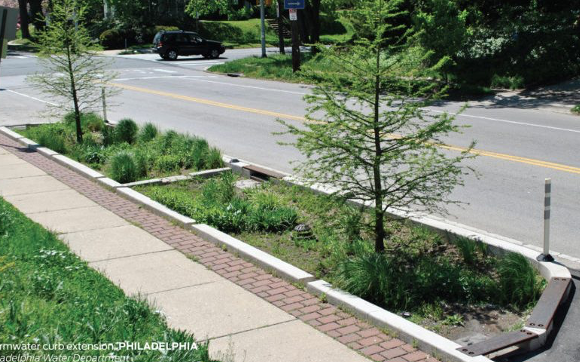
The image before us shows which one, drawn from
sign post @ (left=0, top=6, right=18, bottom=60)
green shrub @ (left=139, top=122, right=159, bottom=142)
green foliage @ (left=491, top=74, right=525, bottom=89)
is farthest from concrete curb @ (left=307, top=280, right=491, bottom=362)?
green foliage @ (left=491, top=74, right=525, bottom=89)

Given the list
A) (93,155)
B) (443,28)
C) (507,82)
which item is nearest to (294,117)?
(93,155)

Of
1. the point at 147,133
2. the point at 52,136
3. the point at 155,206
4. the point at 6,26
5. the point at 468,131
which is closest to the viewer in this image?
the point at 155,206

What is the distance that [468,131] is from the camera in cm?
1661

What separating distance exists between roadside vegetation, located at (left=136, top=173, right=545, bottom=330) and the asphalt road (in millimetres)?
1387

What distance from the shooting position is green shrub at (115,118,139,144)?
1546 cm

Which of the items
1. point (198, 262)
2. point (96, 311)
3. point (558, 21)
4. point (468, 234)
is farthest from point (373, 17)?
point (558, 21)

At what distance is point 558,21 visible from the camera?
25781 mm

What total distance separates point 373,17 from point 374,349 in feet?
11.6

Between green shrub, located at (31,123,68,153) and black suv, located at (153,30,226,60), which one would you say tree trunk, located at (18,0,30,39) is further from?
green shrub, located at (31,123,68,153)

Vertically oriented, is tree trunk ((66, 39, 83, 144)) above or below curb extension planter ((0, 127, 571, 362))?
above

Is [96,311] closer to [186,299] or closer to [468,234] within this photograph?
[186,299]

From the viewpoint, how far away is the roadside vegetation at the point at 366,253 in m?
6.81

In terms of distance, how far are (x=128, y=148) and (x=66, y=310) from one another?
8.53m

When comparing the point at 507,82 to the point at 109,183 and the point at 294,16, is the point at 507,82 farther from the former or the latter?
the point at 109,183
